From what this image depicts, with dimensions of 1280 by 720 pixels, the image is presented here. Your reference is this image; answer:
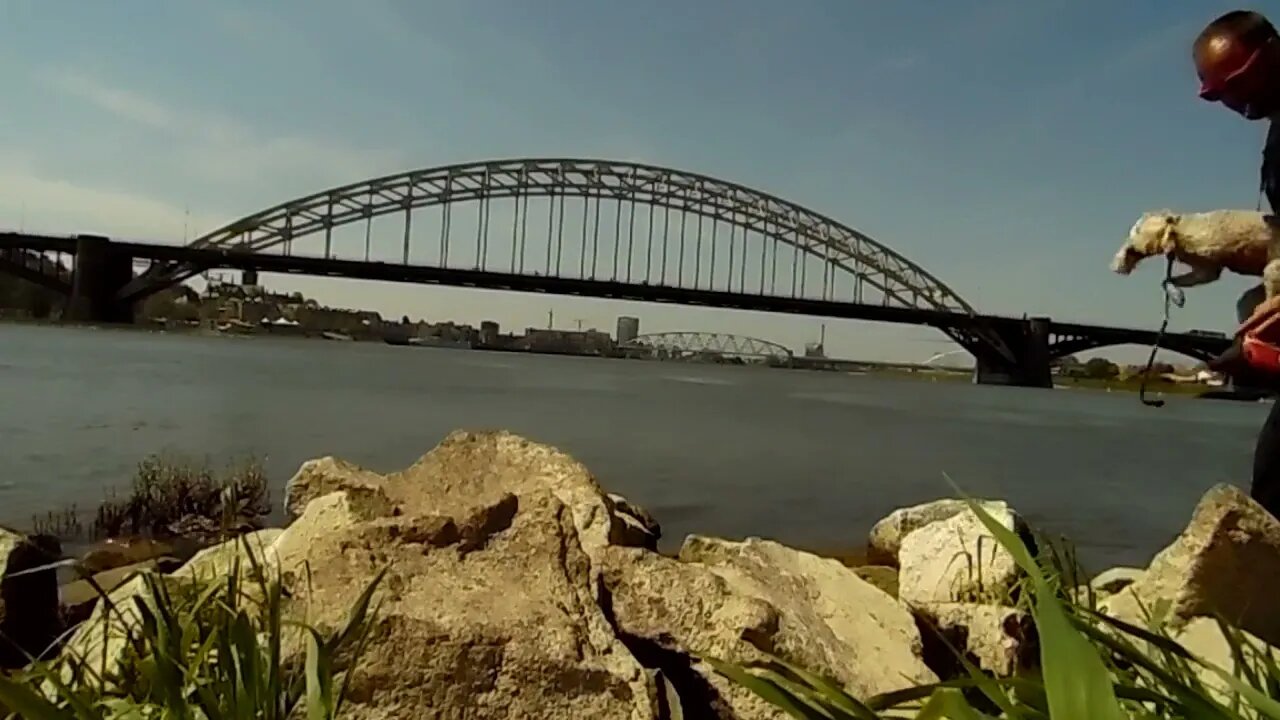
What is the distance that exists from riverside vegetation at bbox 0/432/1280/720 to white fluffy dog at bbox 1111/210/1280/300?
28.5 inches

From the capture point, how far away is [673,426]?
19.9 m

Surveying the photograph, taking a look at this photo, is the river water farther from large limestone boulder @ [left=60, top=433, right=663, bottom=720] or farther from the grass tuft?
the grass tuft

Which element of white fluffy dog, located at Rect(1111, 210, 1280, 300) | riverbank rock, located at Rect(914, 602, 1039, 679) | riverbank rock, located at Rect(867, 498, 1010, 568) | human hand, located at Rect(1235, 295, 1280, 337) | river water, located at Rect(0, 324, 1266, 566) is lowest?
river water, located at Rect(0, 324, 1266, 566)

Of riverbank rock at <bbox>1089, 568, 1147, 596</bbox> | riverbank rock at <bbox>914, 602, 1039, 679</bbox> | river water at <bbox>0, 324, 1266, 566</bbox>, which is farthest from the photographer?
river water at <bbox>0, 324, 1266, 566</bbox>

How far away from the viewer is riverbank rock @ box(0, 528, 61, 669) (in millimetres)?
3260

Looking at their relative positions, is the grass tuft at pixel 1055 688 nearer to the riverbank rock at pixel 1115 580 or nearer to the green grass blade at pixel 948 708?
the green grass blade at pixel 948 708

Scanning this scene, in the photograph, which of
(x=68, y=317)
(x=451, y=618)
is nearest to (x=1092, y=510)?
(x=451, y=618)

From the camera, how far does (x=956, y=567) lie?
3.48 metres

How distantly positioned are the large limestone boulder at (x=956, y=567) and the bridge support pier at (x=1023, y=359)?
4827cm

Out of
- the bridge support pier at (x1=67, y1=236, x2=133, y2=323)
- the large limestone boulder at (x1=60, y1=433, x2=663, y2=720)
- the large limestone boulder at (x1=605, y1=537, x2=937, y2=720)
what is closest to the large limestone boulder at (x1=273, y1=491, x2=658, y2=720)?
the large limestone boulder at (x1=60, y1=433, x2=663, y2=720)

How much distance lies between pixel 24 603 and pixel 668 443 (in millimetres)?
13095

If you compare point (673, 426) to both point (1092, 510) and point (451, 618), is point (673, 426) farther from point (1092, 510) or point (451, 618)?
point (451, 618)

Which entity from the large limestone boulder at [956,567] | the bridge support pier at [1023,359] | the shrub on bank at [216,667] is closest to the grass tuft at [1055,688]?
the shrub on bank at [216,667]

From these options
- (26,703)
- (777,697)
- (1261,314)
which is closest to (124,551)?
(26,703)
